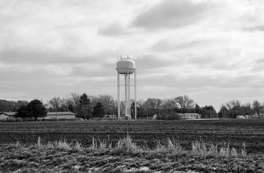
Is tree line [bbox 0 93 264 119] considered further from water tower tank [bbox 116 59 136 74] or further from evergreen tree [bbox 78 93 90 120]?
water tower tank [bbox 116 59 136 74]

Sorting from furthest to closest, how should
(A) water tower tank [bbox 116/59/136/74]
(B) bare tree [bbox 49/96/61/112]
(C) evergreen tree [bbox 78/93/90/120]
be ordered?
1. (B) bare tree [bbox 49/96/61/112]
2. (C) evergreen tree [bbox 78/93/90/120]
3. (A) water tower tank [bbox 116/59/136/74]

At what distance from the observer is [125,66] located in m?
114

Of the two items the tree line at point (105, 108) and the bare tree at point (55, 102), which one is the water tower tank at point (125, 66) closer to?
the tree line at point (105, 108)

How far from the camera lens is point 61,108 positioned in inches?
7018

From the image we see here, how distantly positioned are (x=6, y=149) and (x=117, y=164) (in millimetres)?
9399

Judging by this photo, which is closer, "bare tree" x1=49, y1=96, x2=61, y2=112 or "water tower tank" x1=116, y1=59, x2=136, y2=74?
"water tower tank" x1=116, y1=59, x2=136, y2=74

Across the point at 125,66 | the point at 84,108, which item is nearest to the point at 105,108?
the point at 84,108

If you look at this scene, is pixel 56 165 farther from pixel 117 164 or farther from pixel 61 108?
pixel 61 108

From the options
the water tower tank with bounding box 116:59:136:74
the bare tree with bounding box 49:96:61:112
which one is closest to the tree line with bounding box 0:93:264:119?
the bare tree with bounding box 49:96:61:112

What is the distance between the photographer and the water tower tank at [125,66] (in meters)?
114

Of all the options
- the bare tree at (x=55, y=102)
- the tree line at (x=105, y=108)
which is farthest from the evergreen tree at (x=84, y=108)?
the bare tree at (x=55, y=102)

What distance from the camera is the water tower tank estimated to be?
114500 mm

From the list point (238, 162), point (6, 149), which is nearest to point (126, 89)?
point (6, 149)

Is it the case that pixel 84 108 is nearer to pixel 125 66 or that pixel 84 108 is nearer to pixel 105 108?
pixel 105 108
